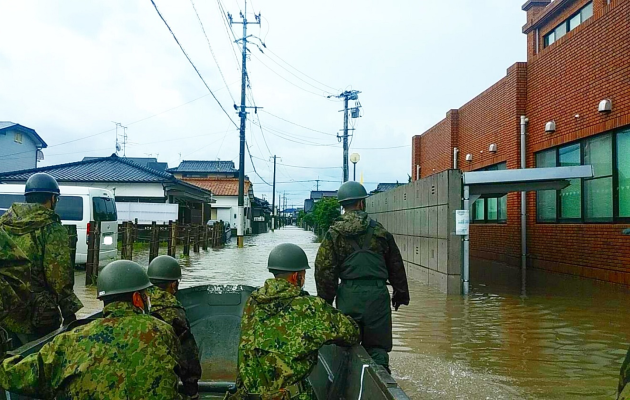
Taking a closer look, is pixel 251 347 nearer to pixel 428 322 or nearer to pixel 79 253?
pixel 428 322

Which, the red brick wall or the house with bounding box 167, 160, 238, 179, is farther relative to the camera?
the house with bounding box 167, 160, 238, 179

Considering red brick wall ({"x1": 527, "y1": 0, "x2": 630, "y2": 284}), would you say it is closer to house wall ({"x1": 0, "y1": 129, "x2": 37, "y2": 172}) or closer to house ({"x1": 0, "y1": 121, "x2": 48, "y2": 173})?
house ({"x1": 0, "y1": 121, "x2": 48, "y2": 173})

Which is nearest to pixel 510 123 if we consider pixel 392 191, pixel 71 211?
pixel 392 191

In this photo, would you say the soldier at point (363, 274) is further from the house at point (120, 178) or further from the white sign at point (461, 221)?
the house at point (120, 178)

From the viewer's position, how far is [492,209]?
63.2 ft

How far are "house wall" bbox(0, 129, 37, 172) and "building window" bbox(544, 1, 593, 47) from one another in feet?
98.3

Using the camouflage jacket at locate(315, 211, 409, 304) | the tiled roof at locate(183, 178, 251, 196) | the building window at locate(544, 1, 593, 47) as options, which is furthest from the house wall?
the camouflage jacket at locate(315, 211, 409, 304)

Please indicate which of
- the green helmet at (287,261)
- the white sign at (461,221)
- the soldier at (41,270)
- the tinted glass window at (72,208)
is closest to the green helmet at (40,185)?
the soldier at (41,270)

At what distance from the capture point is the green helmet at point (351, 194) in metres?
4.62

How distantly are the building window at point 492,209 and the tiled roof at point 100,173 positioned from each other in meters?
14.2

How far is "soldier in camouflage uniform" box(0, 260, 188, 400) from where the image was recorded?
101 inches

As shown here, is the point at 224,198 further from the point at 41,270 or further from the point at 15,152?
the point at 41,270

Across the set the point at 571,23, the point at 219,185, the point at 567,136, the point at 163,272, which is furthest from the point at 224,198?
the point at 163,272

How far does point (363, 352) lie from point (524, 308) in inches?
271
